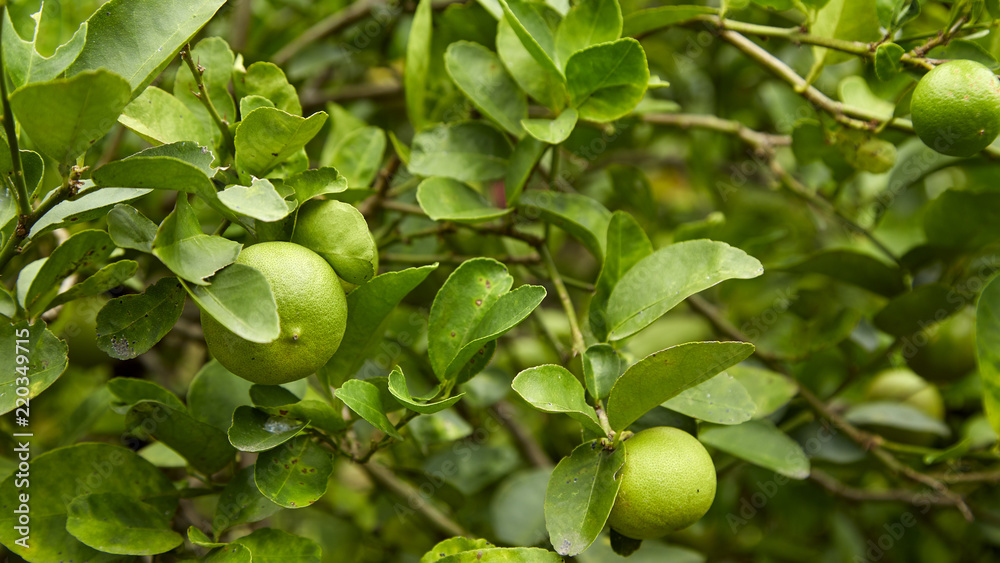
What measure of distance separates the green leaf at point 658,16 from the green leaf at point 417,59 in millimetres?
281

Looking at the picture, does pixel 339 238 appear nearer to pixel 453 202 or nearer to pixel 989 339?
pixel 453 202

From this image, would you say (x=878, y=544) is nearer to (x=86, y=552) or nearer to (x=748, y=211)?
(x=748, y=211)

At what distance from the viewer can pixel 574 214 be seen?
97cm

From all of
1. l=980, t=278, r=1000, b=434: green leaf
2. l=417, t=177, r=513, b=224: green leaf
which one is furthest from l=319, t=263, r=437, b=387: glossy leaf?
l=980, t=278, r=1000, b=434: green leaf

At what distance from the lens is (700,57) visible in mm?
1832

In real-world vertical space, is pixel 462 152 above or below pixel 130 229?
below

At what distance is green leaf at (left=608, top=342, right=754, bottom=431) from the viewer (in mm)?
682

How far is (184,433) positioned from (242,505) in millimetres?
105

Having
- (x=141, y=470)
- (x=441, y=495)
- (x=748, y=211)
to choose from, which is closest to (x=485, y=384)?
(x=441, y=495)

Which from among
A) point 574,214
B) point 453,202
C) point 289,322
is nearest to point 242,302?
point 289,322

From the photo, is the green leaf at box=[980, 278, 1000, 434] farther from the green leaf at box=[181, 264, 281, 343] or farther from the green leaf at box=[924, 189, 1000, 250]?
the green leaf at box=[181, 264, 281, 343]

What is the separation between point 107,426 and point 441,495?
0.60 meters

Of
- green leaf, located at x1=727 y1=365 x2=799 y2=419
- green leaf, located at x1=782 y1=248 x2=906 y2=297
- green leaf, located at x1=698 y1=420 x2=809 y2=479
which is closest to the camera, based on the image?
green leaf, located at x1=698 y1=420 x2=809 y2=479

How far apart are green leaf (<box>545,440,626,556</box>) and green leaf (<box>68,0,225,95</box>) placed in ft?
1.80
